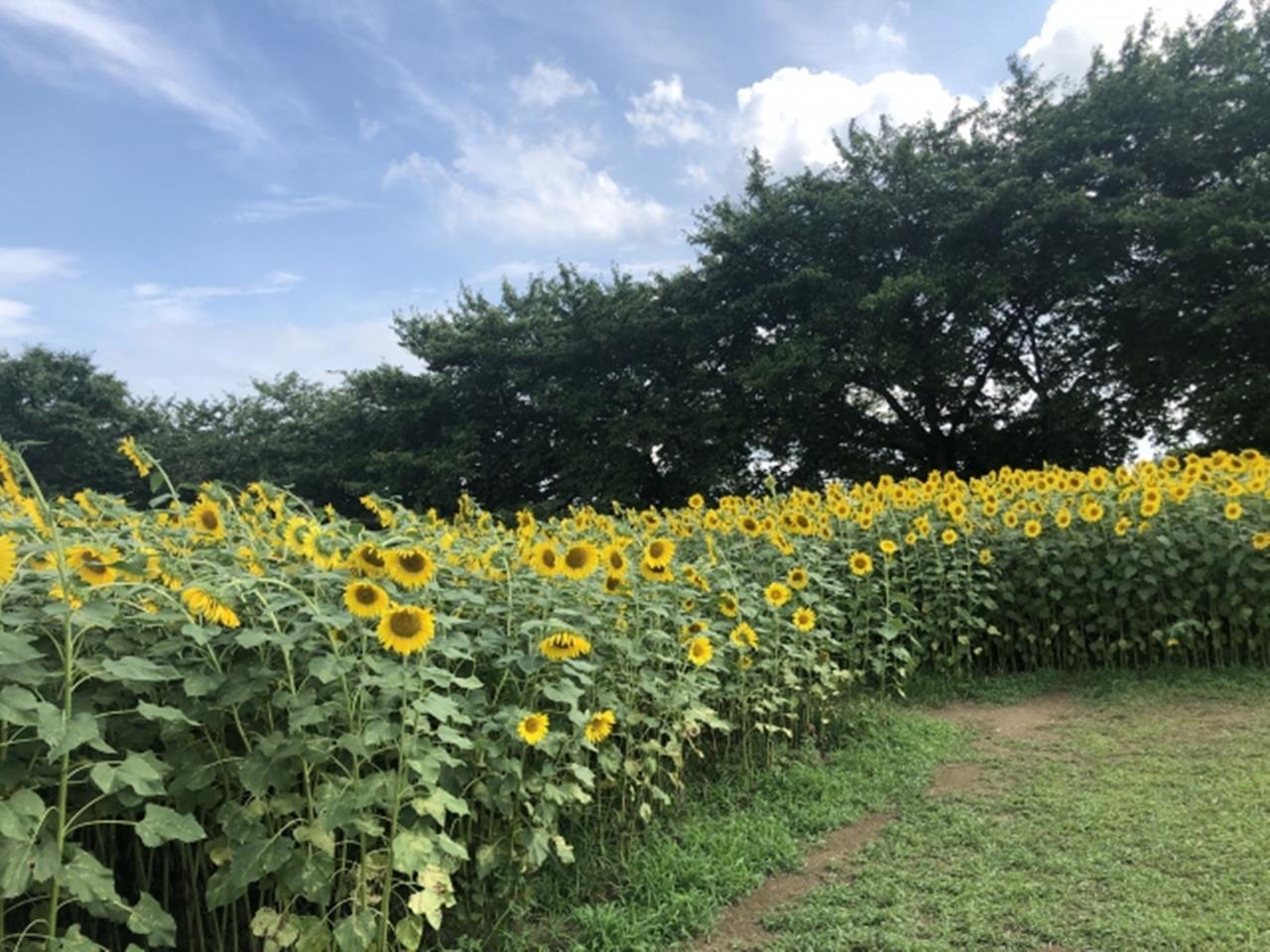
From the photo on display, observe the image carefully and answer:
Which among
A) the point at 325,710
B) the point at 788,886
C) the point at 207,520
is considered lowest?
the point at 788,886

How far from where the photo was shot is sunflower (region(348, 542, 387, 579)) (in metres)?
1.75

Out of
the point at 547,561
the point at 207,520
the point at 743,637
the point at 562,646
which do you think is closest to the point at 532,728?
the point at 562,646

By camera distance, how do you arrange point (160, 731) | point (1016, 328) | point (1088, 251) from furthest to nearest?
1. point (1016, 328)
2. point (1088, 251)
3. point (160, 731)

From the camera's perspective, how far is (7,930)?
1532 millimetres

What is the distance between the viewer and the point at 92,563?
1562 mm

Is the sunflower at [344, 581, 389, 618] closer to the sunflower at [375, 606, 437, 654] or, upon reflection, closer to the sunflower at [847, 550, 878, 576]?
the sunflower at [375, 606, 437, 654]

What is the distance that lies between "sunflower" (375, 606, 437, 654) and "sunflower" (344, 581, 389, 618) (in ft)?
0.08

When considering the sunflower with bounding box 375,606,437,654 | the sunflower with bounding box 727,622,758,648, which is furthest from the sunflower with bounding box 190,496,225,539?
the sunflower with bounding box 727,622,758,648

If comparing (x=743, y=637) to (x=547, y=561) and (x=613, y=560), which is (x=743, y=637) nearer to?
(x=613, y=560)

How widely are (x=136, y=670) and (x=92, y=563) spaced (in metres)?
0.23

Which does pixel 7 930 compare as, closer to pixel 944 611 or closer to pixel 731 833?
pixel 731 833

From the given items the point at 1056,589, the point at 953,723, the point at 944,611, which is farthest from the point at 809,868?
the point at 1056,589

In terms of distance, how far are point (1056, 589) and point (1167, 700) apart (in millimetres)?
751

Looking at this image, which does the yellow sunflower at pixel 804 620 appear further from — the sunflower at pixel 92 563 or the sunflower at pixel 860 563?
the sunflower at pixel 92 563
